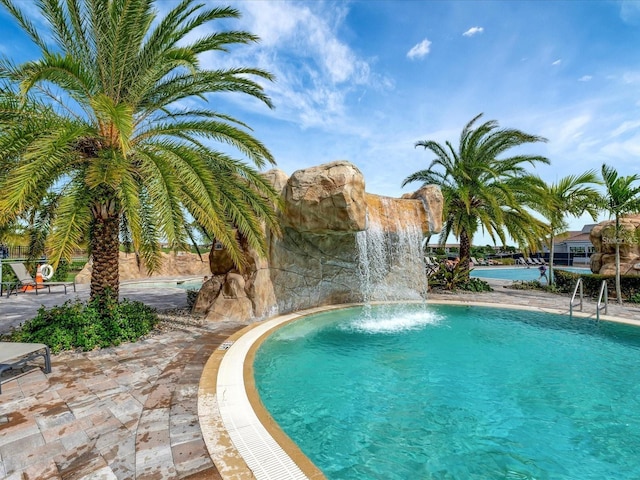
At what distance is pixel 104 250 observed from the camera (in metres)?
7.20

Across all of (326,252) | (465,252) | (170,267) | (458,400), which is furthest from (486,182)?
(170,267)

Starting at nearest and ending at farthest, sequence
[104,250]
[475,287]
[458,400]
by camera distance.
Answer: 1. [458,400]
2. [104,250]
3. [475,287]

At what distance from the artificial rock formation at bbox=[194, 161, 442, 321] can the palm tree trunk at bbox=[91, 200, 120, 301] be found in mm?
2837

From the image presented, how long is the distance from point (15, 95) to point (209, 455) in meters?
7.15

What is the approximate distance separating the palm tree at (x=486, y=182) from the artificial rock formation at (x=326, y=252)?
3.02 metres

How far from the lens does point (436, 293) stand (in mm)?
15086

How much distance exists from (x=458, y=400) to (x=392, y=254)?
810cm

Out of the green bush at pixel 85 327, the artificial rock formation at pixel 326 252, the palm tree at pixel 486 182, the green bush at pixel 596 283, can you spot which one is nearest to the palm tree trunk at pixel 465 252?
the palm tree at pixel 486 182

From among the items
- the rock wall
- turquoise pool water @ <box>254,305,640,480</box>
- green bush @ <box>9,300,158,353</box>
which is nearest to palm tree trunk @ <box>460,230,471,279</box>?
turquoise pool water @ <box>254,305,640,480</box>

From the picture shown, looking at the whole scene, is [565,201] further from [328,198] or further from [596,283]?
[328,198]

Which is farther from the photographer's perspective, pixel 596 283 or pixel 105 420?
pixel 596 283

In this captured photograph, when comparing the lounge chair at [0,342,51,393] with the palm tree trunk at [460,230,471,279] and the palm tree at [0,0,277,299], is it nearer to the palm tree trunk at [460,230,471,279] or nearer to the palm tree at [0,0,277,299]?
the palm tree at [0,0,277,299]

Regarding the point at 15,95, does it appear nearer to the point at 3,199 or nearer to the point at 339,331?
the point at 3,199

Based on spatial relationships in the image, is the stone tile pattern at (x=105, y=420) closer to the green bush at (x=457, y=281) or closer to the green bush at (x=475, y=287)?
the green bush at (x=457, y=281)
